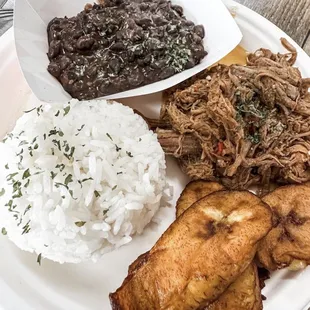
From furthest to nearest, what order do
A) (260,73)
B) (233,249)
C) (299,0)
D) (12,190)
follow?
1. (299,0)
2. (260,73)
3. (12,190)
4. (233,249)

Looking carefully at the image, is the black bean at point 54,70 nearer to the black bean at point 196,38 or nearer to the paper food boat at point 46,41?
the paper food boat at point 46,41

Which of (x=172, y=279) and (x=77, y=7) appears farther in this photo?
(x=77, y=7)

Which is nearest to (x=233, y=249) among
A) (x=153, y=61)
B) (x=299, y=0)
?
(x=153, y=61)

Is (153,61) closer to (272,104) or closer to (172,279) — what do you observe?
(272,104)

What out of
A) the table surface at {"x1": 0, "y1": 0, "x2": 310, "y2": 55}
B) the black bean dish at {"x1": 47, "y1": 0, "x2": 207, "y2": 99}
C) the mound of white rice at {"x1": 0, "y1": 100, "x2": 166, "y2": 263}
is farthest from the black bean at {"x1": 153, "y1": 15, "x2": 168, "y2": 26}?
the table surface at {"x1": 0, "y1": 0, "x2": 310, "y2": 55}

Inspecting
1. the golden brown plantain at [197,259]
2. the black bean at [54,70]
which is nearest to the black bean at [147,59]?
the black bean at [54,70]

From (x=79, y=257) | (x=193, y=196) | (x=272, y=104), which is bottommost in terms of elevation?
(x=79, y=257)
